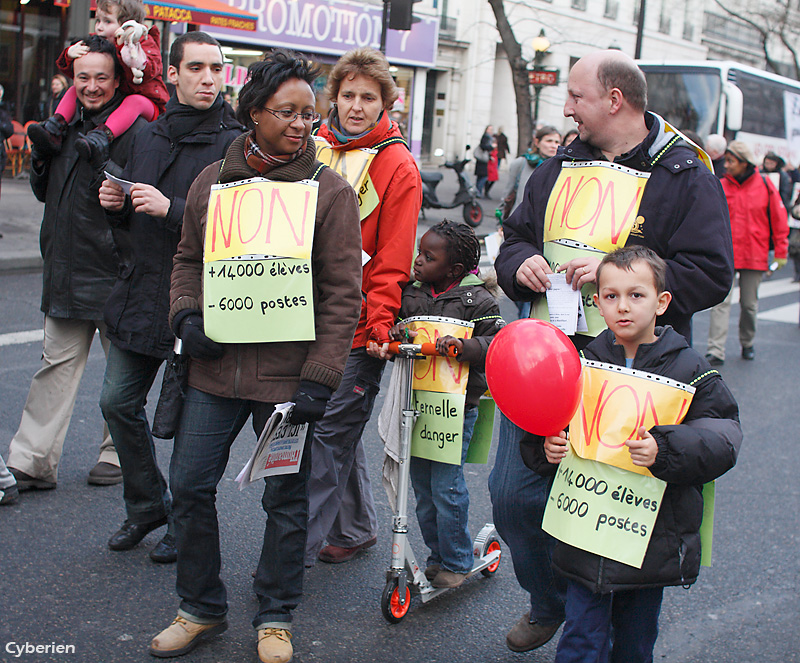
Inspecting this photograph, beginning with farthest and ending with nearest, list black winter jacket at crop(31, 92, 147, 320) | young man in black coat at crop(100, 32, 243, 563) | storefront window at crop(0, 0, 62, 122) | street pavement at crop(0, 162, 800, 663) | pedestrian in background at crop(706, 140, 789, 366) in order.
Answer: storefront window at crop(0, 0, 62, 122) < pedestrian in background at crop(706, 140, 789, 366) < black winter jacket at crop(31, 92, 147, 320) < young man in black coat at crop(100, 32, 243, 563) < street pavement at crop(0, 162, 800, 663)


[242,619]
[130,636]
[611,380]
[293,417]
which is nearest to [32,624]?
[130,636]

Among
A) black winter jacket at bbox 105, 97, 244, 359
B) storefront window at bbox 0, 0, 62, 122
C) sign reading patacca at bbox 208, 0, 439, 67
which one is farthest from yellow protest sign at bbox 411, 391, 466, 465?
sign reading patacca at bbox 208, 0, 439, 67

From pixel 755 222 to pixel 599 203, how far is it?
7081 mm

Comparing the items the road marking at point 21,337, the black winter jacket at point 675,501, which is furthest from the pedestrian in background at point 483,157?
the black winter jacket at point 675,501

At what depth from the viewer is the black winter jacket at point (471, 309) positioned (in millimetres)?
3479

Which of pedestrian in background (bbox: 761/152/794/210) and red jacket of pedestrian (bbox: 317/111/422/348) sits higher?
pedestrian in background (bbox: 761/152/794/210)

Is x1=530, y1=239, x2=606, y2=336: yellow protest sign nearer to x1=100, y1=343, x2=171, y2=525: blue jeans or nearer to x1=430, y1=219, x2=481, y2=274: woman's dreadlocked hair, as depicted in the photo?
x1=430, y1=219, x2=481, y2=274: woman's dreadlocked hair

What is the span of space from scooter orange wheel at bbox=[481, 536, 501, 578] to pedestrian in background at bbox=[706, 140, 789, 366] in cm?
541

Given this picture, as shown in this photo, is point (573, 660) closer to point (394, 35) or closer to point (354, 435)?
point (354, 435)

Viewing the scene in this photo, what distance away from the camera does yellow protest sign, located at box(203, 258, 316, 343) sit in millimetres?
2912

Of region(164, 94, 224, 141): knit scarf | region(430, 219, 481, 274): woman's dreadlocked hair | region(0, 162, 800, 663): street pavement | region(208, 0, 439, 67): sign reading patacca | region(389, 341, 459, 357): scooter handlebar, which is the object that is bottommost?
region(0, 162, 800, 663): street pavement

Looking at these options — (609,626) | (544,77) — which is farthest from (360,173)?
(544,77)

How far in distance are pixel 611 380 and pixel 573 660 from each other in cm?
82

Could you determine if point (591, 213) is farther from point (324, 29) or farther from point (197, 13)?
point (324, 29)
